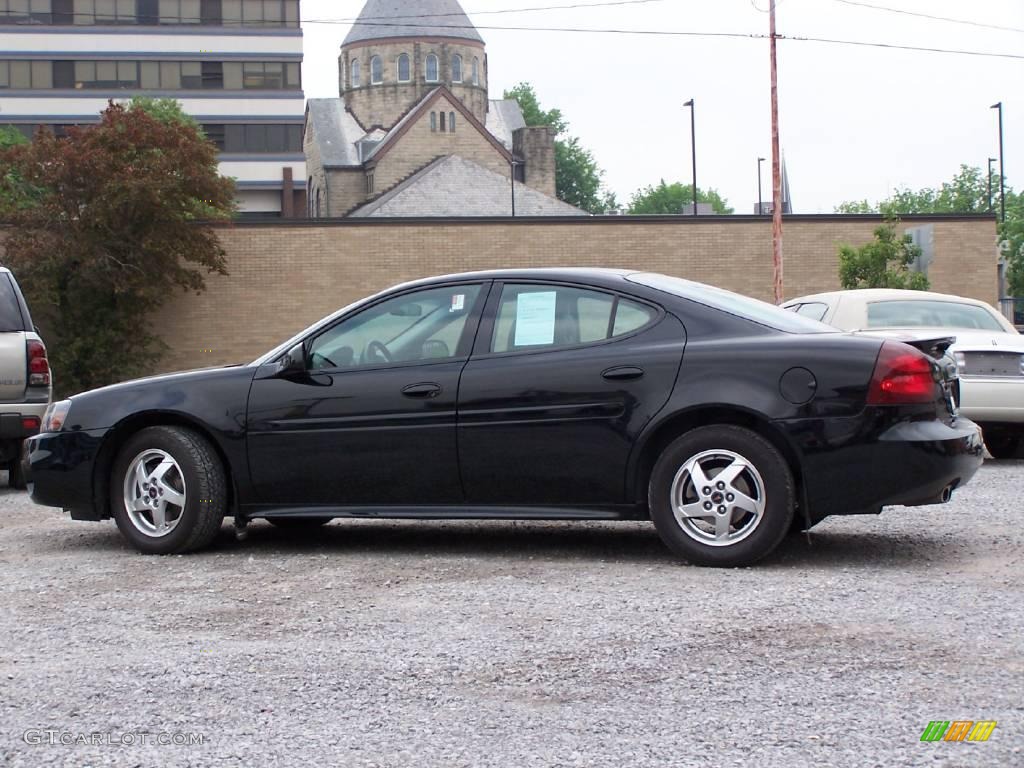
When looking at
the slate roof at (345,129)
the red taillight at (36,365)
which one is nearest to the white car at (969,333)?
the red taillight at (36,365)

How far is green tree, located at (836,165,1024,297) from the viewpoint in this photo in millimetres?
68625

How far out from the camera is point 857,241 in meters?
34.6

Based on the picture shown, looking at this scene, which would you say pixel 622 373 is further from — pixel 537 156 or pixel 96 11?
pixel 537 156

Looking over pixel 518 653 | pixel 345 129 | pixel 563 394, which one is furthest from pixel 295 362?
pixel 345 129

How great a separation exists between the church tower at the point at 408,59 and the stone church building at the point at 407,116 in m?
0.07

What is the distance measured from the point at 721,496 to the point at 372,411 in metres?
1.79

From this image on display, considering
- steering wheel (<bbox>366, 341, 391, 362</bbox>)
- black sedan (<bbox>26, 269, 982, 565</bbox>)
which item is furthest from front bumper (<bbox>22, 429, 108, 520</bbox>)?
steering wheel (<bbox>366, 341, 391, 362</bbox>)

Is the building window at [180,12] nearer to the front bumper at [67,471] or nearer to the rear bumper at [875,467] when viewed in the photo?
the front bumper at [67,471]

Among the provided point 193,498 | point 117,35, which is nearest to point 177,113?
point 117,35

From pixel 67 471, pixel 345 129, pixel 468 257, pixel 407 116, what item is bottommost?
pixel 67 471

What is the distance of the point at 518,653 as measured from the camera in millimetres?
4867

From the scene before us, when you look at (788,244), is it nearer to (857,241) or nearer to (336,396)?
(857,241)

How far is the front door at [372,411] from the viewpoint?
6.96 m

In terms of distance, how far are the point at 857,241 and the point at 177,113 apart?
4084 centimetres
